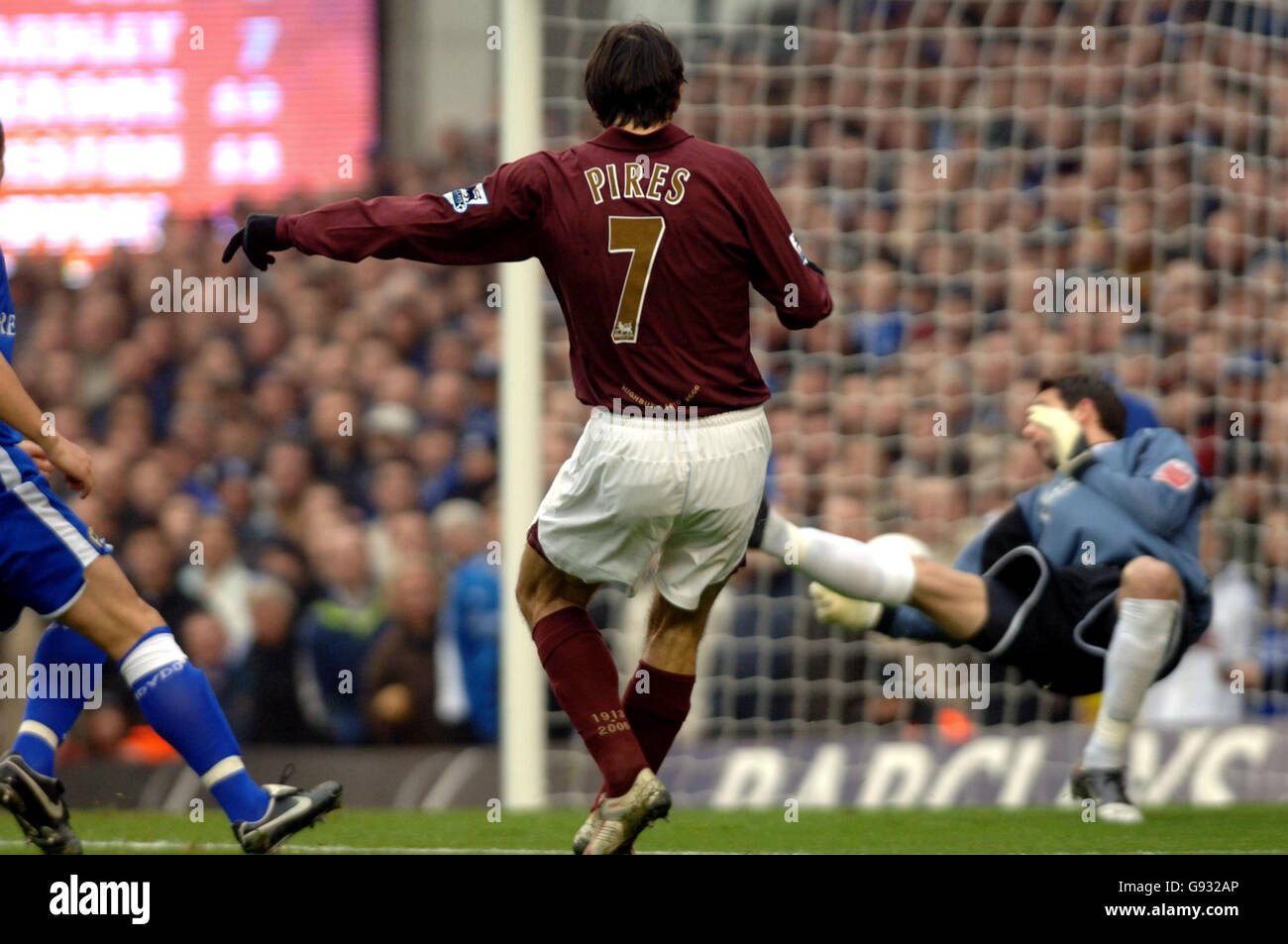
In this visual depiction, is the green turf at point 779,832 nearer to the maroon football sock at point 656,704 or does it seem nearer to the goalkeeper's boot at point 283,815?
the maroon football sock at point 656,704

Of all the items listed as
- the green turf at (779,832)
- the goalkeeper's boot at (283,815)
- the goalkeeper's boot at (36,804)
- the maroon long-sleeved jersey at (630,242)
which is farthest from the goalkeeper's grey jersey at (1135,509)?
the goalkeeper's boot at (36,804)

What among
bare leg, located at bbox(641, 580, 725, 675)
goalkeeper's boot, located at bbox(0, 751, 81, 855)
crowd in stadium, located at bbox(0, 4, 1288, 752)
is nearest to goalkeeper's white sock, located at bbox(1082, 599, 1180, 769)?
bare leg, located at bbox(641, 580, 725, 675)

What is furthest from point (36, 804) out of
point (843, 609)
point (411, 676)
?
point (411, 676)

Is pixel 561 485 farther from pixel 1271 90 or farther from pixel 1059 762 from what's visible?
pixel 1271 90

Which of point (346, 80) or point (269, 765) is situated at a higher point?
point (346, 80)

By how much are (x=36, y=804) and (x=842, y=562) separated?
2415mm

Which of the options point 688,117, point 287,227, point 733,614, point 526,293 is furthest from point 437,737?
point 287,227

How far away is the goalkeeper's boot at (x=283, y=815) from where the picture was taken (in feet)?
13.9

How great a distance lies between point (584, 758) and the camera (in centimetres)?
823

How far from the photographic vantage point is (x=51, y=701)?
473cm

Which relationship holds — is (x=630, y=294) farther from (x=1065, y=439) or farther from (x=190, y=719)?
(x=1065, y=439)

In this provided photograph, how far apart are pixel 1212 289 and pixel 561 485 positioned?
15.0 feet

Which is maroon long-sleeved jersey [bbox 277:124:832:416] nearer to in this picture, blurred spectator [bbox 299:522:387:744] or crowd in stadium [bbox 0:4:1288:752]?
crowd in stadium [bbox 0:4:1288:752]

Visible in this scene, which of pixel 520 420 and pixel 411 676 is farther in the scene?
pixel 411 676
